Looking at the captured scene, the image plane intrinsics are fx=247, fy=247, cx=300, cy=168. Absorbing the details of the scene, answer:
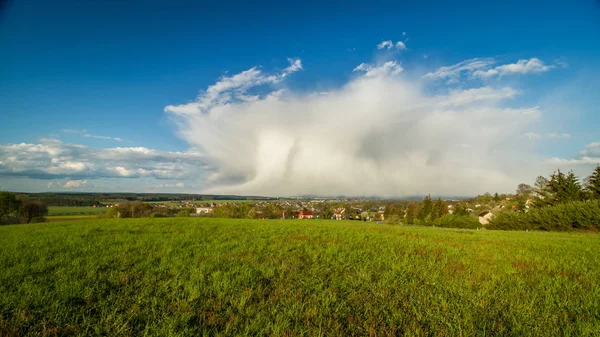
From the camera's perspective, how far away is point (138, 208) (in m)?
56.7

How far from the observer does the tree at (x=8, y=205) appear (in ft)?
127

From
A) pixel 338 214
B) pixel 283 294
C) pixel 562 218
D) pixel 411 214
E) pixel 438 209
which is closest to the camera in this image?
pixel 283 294

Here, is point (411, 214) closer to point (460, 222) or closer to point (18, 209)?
point (460, 222)

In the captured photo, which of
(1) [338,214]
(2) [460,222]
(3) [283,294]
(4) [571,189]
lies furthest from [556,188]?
(1) [338,214]

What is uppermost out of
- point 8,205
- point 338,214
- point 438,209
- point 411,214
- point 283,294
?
point 283,294

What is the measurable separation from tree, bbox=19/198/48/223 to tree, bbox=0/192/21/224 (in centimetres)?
179

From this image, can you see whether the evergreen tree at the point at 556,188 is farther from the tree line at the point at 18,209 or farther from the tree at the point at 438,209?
the tree line at the point at 18,209

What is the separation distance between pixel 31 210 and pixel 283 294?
6614 centimetres

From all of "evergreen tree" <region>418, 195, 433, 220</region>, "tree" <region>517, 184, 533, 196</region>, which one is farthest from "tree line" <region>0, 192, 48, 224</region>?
"tree" <region>517, 184, 533, 196</region>

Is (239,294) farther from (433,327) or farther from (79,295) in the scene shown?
(433,327)

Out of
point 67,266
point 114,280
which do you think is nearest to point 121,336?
point 114,280

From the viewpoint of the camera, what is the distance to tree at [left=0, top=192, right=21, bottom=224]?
38.6 m

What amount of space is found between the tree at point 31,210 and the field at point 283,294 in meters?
54.6

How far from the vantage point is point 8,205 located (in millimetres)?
39875
